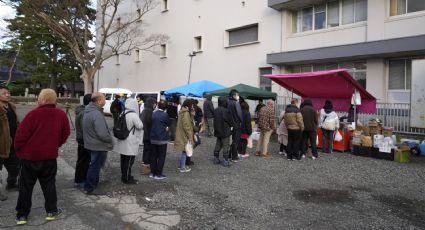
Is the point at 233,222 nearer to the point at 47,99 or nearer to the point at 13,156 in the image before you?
the point at 47,99

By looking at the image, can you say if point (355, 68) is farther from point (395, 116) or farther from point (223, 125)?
point (223, 125)

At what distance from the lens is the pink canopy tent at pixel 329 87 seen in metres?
10.8

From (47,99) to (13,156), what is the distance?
209 centimetres

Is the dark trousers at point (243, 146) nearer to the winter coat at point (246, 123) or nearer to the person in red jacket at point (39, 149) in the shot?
the winter coat at point (246, 123)

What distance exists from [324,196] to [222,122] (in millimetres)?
3092

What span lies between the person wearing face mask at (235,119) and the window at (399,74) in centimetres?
828

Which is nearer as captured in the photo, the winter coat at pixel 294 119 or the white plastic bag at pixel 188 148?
the white plastic bag at pixel 188 148

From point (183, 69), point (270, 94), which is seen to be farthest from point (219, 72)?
point (270, 94)

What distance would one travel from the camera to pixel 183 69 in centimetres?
2492

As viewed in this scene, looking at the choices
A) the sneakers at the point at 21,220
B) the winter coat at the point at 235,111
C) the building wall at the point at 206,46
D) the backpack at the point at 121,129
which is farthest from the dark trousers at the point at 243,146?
the building wall at the point at 206,46

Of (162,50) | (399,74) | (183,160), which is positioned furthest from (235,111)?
(162,50)

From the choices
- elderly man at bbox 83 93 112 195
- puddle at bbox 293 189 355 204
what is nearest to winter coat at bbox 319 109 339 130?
puddle at bbox 293 189 355 204

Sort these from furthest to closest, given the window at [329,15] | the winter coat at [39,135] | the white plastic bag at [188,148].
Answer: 1. the window at [329,15]
2. the white plastic bag at [188,148]
3. the winter coat at [39,135]

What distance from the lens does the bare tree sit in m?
25.4
